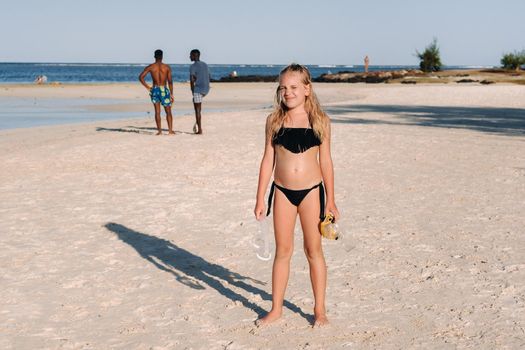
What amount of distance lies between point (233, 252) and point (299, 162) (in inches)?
88.8

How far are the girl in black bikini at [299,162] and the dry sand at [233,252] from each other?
66cm

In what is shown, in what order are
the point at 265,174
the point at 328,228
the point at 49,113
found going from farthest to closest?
the point at 49,113 → the point at 265,174 → the point at 328,228

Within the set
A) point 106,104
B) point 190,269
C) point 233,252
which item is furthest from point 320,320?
point 106,104

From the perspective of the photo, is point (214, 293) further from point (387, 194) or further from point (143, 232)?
point (387, 194)

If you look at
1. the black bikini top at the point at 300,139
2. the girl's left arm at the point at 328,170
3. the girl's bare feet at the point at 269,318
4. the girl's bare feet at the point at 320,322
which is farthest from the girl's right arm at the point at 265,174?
the girl's bare feet at the point at 320,322

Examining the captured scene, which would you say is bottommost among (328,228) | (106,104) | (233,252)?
(106,104)

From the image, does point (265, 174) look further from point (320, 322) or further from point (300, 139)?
point (320, 322)

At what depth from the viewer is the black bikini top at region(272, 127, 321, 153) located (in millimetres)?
4617

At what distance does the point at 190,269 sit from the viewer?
20.2ft

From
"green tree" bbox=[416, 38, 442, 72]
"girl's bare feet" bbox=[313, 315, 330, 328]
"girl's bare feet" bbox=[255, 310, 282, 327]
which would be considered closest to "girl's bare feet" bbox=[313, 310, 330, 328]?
"girl's bare feet" bbox=[313, 315, 330, 328]

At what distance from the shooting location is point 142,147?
45.7ft

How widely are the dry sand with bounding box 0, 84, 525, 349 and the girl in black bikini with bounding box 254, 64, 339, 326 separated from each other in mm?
663

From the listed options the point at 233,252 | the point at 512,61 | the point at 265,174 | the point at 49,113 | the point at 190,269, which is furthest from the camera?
the point at 512,61

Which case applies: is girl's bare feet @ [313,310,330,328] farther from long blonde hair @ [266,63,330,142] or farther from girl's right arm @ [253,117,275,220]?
long blonde hair @ [266,63,330,142]
